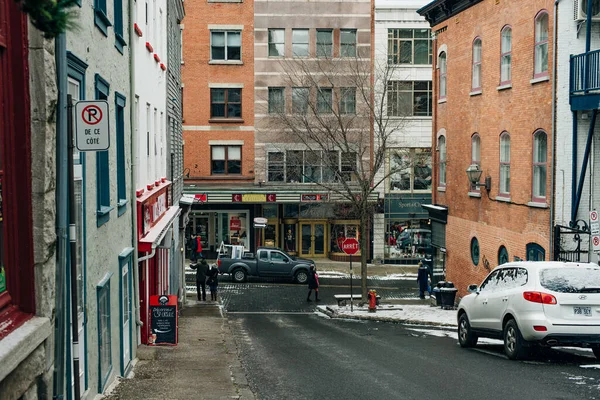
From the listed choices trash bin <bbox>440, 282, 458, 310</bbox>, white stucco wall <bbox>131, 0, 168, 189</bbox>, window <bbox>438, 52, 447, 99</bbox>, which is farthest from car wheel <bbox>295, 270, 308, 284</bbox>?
white stucco wall <bbox>131, 0, 168, 189</bbox>

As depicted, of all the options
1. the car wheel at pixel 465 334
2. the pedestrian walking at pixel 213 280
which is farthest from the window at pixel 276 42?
the car wheel at pixel 465 334

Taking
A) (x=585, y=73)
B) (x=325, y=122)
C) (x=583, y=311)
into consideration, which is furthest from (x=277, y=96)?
(x=583, y=311)

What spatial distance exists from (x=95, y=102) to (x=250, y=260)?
1233 inches

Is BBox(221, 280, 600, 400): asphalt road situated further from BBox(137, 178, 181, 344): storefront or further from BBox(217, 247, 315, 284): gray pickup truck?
BBox(217, 247, 315, 284): gray pickup truck

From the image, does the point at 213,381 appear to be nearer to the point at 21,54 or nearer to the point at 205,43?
the point at 21,54

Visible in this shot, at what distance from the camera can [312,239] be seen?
47.9 metres

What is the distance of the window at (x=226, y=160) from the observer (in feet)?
154

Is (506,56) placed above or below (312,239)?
above

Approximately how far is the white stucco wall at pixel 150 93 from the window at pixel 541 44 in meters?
10.4

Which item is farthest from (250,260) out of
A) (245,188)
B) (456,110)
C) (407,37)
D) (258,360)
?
(258,360)

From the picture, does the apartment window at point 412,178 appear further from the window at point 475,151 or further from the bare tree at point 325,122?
the window at point 475,151

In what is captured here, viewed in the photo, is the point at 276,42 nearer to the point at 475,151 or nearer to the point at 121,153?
the point at 475,151

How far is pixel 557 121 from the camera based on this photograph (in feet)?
72.8

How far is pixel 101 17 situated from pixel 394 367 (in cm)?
756
